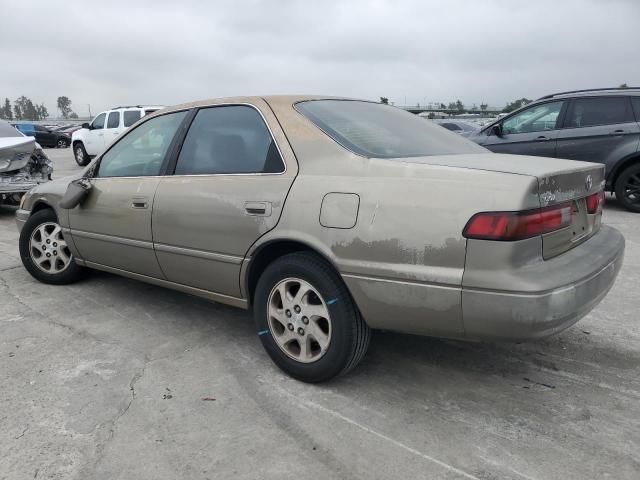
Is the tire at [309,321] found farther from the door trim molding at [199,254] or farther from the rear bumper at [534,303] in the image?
the rear bumper at [534,303]

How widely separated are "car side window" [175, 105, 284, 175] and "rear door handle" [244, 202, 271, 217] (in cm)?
20

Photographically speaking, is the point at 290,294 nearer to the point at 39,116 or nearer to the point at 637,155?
the point at 637,155

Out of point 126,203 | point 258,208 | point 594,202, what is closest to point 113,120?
point 126,203

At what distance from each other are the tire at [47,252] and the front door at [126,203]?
39 centimetres

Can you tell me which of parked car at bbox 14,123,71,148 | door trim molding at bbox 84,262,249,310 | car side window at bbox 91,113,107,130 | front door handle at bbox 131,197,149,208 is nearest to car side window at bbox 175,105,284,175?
front door handle at bbox 131,197,149,208

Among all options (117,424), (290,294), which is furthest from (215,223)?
(117,424)

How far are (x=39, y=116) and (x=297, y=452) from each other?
112576 millimetres

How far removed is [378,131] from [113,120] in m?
14.8

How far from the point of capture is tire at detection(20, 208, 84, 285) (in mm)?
A: 4594

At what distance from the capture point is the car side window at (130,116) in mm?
15242

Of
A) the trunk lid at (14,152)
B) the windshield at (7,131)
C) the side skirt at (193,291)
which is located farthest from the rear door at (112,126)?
the side skirt at (193,291)

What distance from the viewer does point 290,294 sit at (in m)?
2.87

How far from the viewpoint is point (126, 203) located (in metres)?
3.75

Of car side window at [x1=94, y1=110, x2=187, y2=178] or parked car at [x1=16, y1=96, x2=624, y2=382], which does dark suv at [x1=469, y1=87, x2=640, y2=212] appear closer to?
parked car at [x1=16, y1=96, x2=624, y2=382]
